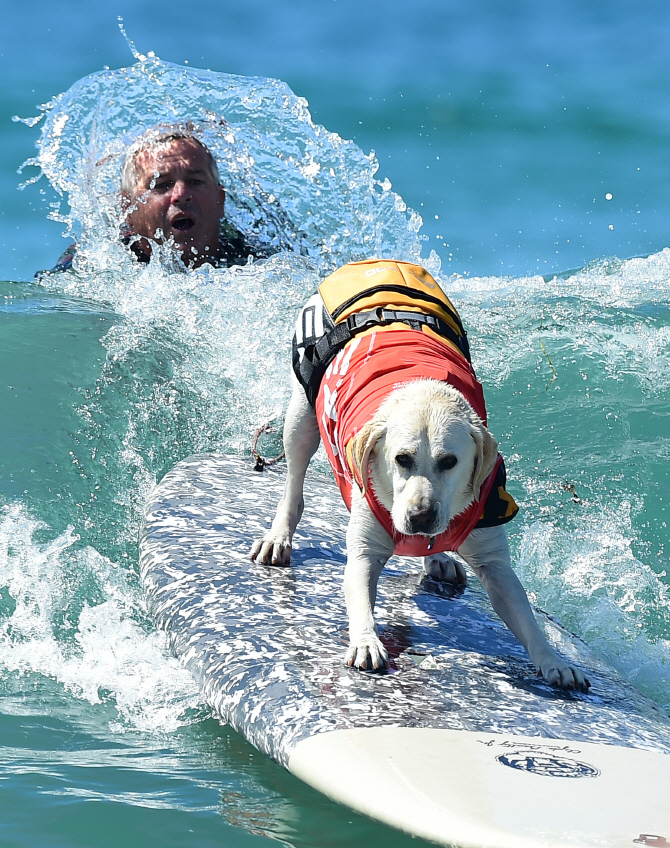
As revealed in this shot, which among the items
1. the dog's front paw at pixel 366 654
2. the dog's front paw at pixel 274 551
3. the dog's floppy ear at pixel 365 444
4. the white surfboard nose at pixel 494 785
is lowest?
the white surfboard nose at pixel 494 785

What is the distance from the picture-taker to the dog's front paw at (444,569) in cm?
393

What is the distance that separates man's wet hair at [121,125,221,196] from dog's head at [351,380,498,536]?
15.1 feet

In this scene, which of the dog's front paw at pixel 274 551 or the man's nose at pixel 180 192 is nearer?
the dog's front paw at pixel 274 551

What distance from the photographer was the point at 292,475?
3.80 metres

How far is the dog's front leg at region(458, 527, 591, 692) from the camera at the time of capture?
3.05 meters

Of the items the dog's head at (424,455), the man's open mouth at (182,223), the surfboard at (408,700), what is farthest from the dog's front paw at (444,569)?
the man's open mouth at (182,223)

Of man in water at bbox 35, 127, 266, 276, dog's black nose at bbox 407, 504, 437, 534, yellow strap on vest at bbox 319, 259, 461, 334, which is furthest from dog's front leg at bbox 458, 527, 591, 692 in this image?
man in water at bbox 35, 127, 266, 276

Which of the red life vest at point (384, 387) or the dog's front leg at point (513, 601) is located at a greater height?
the red life vest at point (384, 387)

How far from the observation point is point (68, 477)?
4875 mm

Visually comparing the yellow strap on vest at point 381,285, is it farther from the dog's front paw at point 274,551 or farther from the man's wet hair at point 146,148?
the man's wet hair at point 146,148

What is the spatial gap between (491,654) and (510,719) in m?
0.53

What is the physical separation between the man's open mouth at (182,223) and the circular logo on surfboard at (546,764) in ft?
16.7

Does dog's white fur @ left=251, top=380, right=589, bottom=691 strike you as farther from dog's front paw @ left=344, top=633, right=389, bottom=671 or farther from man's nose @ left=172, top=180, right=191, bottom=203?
man's nose @ left=172, top=180, right=191, bottom=203

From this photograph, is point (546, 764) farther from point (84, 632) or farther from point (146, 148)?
point (146, 148)
